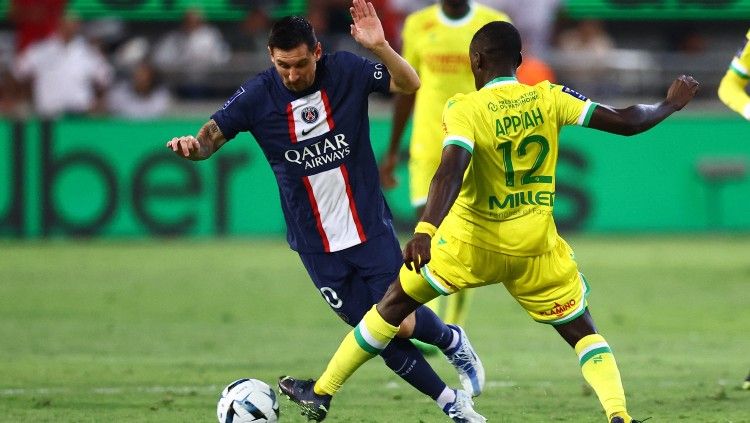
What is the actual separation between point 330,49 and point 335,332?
7.62m

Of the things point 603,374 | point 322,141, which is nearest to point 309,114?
point 322,141

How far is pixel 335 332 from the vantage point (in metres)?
11.8

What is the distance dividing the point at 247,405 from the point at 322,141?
→ 140cm

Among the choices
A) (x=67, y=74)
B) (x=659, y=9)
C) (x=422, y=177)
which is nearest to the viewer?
(x=422, y=177)

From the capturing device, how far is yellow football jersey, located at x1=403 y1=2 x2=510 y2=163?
1059 cm

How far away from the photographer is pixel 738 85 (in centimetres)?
964

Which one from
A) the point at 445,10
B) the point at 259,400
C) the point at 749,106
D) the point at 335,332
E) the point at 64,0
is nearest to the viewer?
the point at 259,400

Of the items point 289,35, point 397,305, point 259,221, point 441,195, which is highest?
point 289,35

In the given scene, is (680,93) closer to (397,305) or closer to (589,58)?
(397,305)

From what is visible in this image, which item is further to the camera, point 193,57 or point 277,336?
point 193,57

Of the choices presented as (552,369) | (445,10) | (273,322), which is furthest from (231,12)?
(552,369)

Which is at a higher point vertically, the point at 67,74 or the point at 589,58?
the point at 589,58

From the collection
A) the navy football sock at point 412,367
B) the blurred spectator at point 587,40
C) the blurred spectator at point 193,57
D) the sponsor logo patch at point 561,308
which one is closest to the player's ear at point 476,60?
the sponsor logo patch at point 561,308

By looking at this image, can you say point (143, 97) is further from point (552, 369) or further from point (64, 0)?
point (552, 369)
